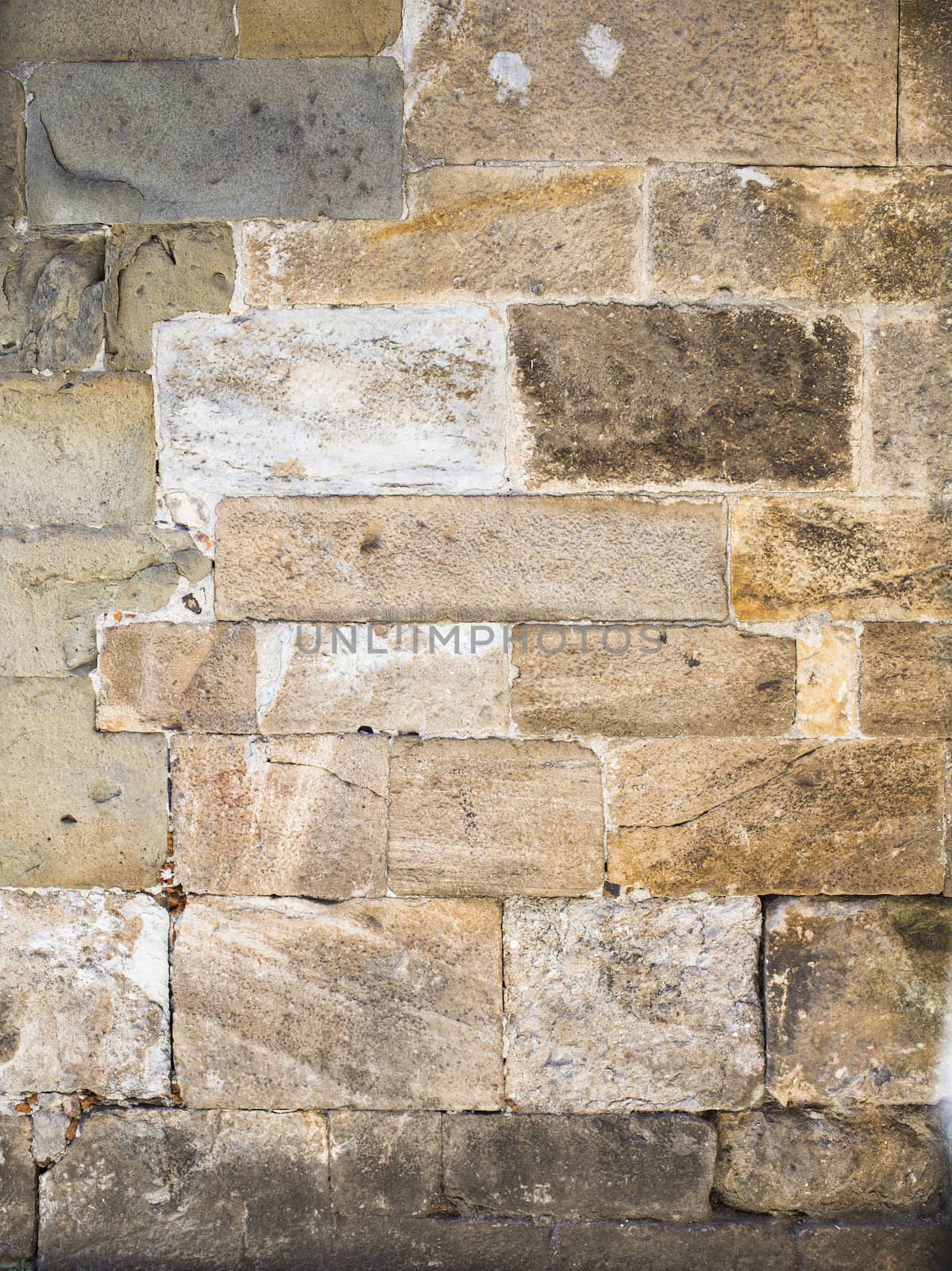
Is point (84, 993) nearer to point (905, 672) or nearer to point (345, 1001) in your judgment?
point (345, 1001)

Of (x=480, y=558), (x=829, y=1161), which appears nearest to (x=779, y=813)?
(x=829, y=1161)

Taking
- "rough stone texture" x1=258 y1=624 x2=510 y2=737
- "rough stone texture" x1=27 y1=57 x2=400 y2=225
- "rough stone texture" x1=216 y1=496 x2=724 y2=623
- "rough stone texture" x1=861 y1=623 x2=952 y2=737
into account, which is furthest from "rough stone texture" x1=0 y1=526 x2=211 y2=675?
"rough stone texture" x1=861 y1=623 x2=952 y2=737

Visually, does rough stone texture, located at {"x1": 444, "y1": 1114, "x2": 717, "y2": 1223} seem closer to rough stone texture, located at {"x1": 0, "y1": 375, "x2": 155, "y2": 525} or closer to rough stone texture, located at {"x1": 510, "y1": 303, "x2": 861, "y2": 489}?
rough stone texture, located at {"x1": 510, "y1": 303, "x2": 861, "y2": 489}

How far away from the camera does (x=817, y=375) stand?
1.99 m

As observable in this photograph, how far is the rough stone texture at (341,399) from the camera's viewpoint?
2.00 m

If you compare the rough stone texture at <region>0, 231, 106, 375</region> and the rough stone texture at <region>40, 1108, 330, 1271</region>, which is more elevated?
the rough stone texture at <region>0, 231, 106, 375</region>

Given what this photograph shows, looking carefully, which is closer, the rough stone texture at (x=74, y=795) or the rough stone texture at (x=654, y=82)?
the rough stone texture at (x=654, y=82)

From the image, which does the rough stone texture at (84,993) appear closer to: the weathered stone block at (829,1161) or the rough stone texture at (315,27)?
the weathered stone block at (829,1161)

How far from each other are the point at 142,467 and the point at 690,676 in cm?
149

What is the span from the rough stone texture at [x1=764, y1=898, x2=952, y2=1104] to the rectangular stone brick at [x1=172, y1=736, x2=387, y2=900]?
3.49 feet

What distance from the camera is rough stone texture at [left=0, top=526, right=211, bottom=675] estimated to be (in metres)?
2.04

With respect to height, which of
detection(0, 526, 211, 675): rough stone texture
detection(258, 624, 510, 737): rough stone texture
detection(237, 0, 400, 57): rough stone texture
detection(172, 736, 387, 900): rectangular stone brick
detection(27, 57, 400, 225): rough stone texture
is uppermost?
detection(237, 0, 400, 57): rough stone texture

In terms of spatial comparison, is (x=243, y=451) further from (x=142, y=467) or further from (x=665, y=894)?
(x=665, y=894)

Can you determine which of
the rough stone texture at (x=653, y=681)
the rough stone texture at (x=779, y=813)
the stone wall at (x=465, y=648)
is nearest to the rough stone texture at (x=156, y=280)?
the stone wall at (x=465, y=648)
